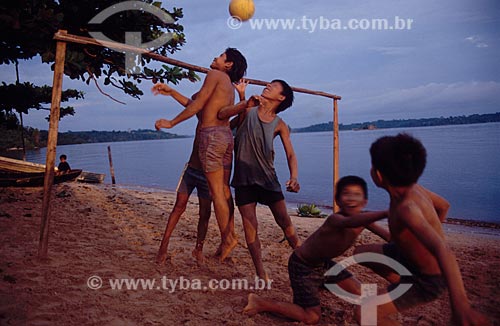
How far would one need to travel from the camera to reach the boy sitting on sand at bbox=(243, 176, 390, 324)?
2652 millimetres

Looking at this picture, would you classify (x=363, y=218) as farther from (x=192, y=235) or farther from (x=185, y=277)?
(x=192, y=235)

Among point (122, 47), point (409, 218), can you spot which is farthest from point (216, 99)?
point (409, 218)

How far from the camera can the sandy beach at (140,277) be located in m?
3.22

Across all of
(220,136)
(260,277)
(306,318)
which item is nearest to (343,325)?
(306,318)

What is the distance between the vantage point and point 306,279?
304 cm

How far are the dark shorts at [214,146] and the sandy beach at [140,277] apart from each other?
1.32m

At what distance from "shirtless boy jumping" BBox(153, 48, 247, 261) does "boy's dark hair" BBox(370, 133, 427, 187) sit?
6.98 feet

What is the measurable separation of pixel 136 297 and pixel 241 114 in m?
2.26

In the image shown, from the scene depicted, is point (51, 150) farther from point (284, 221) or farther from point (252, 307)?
point (252, 307)

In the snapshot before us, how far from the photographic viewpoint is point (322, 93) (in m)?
6.45

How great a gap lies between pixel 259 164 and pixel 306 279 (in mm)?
1410

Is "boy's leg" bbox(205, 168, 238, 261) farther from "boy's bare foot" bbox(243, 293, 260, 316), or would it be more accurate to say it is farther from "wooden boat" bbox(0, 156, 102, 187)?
"wooden boat" bbox(0, 156, 102, 187)

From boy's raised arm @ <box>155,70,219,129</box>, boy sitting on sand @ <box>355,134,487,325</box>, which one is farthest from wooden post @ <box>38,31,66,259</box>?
boy sitting on sand @ <box>355,134,487,325</box>

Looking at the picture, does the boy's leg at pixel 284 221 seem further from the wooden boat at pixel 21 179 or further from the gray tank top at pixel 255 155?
the wooden boat at pixel 21 179
